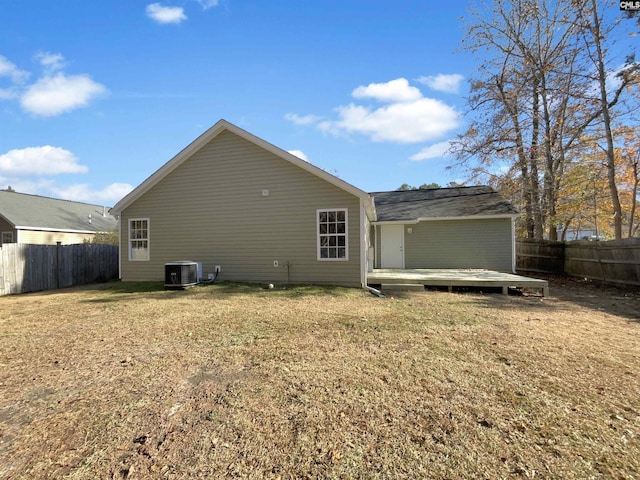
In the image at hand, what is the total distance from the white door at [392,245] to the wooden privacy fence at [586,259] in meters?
6.75

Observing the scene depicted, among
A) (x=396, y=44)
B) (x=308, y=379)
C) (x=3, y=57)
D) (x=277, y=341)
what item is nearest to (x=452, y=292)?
(x=277, y=341)

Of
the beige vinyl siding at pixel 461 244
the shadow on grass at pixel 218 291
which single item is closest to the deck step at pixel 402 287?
the shadow on grass at pixel 218 291

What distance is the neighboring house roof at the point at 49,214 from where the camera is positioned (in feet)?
63.4

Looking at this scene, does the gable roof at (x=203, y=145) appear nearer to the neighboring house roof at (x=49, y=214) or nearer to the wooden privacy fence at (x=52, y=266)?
the wooden privacy fence at (x=52, y=266)

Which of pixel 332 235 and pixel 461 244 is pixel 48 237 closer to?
pixel 332 235

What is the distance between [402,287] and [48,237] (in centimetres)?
2295

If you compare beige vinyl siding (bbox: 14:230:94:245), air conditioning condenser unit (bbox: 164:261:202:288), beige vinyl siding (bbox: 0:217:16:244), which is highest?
beige vinyl siding (bbox: 0:217:16:244)

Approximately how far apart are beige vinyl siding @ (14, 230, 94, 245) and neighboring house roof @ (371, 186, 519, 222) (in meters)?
19.9

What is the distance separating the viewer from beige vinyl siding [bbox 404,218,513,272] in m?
13.2

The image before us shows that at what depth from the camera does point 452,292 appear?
9305mm

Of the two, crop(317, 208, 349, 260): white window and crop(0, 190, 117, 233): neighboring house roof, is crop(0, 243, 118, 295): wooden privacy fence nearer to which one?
crop(0, 190, 117, 233): neighboring house roof

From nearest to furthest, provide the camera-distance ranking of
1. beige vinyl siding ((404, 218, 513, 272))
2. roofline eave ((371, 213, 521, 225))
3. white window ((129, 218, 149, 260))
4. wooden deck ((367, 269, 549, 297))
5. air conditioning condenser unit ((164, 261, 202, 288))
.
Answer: wooden deck ((367, 269, 549, 297)) < air conditioning condenser unit ((164, 261, 202, 288)) < white window ((129, 218, 149, 260)) < roofline eave ((371, 213, 521, 225)) < beige vinyl siding ((404, 218, 513, 272))

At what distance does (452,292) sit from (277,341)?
6473mm

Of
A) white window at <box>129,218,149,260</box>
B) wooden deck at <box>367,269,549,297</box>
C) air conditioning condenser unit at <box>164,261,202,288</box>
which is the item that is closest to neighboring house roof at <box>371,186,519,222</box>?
wooden deck at <box>367,269,549,297</box>
